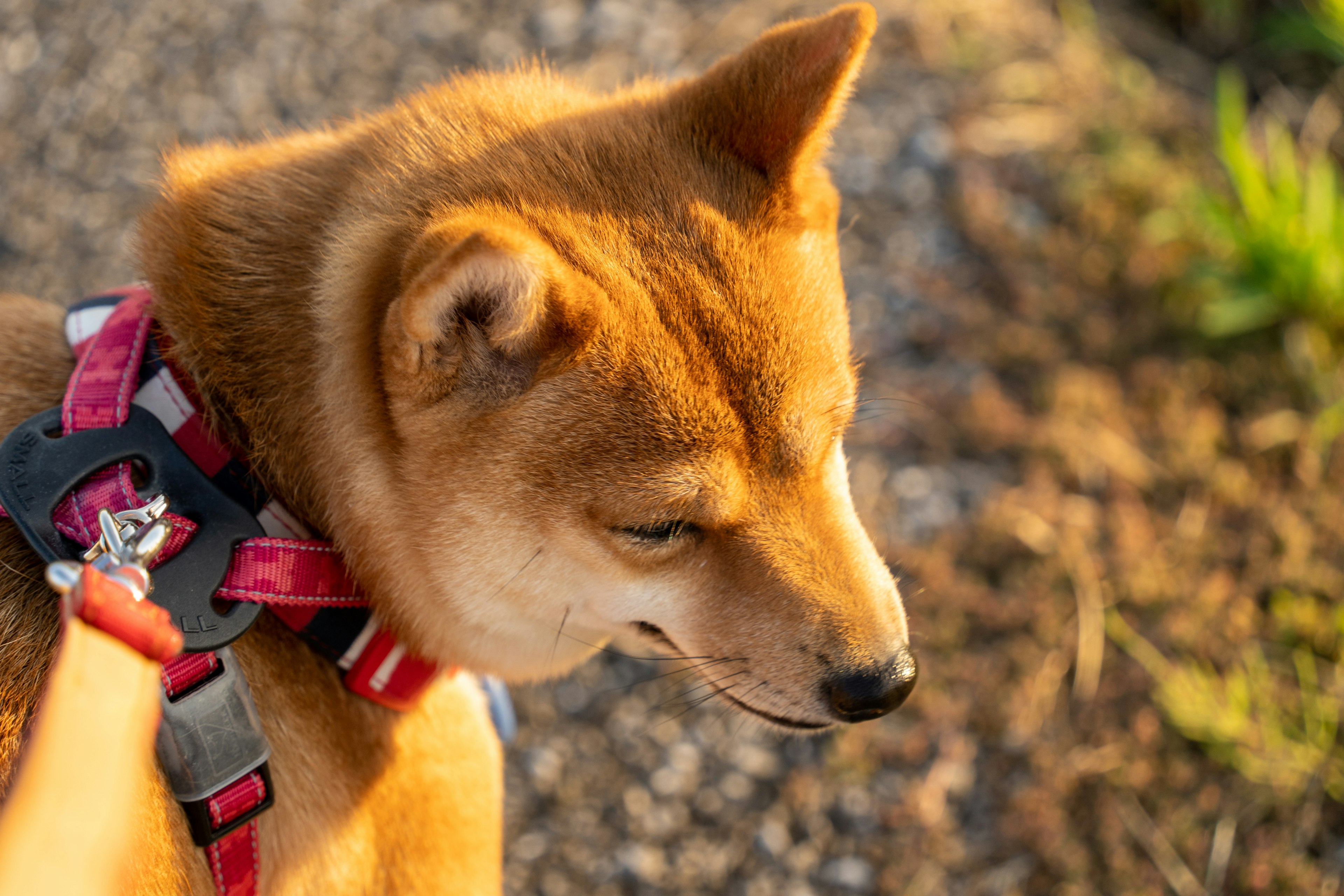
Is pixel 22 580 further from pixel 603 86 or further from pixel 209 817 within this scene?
pixel 603 86

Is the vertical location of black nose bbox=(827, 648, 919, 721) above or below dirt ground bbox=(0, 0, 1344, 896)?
above

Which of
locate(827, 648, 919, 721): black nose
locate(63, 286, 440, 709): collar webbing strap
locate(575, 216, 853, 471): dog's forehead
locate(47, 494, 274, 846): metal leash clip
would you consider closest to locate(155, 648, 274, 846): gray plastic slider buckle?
locate(47, 494, 274, 846): metal leash clip

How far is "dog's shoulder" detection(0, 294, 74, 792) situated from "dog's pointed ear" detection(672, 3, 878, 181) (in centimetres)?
156

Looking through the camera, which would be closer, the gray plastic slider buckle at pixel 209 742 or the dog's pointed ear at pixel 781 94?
the gray plastic slider buckle at pixel 209 742

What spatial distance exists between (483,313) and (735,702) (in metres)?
1.08

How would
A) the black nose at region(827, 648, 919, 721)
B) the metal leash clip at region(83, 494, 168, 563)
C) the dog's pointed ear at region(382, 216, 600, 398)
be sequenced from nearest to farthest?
the metal leash clip at region(83, 494, 168, 563)
the dog's pointed ear at region(382, 216, 600, 398)
the black nose at region(827, 648, 919, 721)

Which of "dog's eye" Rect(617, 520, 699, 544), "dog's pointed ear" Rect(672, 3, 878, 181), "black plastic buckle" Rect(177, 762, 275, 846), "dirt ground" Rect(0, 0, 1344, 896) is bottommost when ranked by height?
"dirt ground" Rect(0, 0, 1344, 896)

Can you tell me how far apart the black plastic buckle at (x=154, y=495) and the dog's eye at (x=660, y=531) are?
2.44ft

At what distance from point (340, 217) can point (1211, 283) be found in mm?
4062

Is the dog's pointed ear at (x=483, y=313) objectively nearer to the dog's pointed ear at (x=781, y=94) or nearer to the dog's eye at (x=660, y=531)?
the dog's eye at (x=660, y=531)

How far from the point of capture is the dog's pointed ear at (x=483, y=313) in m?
1.63

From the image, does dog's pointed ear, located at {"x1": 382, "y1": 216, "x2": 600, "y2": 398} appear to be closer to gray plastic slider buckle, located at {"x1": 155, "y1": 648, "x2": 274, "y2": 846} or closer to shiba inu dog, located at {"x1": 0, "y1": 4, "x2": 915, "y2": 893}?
shiba inu dog, located at {"x1": 0, "y1": 4, "x2": 915, "y2": 893}

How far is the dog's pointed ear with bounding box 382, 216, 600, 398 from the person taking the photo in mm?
1628

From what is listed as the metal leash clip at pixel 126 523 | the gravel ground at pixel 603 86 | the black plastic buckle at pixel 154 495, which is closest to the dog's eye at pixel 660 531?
the black plastic buckle at pixel 154 495
